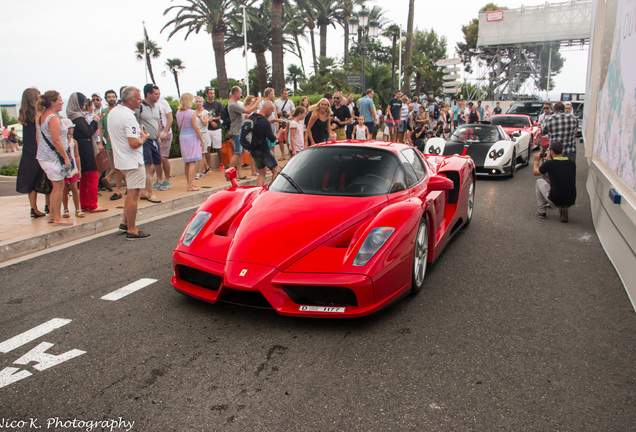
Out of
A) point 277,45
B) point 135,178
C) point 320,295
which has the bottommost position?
point 320,295

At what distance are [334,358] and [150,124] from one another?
6406 mm

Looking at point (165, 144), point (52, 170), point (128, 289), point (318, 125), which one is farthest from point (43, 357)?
point (318, 125)

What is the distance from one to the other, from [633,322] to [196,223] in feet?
11.6

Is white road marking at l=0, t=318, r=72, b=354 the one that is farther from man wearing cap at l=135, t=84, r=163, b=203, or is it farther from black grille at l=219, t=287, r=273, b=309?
man wearing cap at l=135, t=84, r=163, b=203

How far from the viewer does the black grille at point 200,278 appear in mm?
3725

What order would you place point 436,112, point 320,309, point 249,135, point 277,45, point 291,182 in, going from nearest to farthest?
point 320,309 → point 291,182 → point 249,135 → point 436,112 → point 277,45

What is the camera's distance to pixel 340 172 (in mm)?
4703

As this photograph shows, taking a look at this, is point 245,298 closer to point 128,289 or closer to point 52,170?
point 128,289

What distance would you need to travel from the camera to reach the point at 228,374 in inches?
118

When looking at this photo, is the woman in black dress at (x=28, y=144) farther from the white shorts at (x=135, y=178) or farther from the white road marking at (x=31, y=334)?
the white road marking at (x=31, y=334)

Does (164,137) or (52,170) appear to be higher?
(164,137)

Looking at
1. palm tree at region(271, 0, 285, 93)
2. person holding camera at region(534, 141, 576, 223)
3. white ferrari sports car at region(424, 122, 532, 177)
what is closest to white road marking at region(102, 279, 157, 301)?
person holding camera at region(534, 141, 576, 223)

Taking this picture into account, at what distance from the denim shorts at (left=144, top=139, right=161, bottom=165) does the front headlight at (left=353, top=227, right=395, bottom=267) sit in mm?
5785

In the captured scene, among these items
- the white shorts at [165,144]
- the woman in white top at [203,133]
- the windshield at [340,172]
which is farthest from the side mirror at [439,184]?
the white shorts at [165,144]
